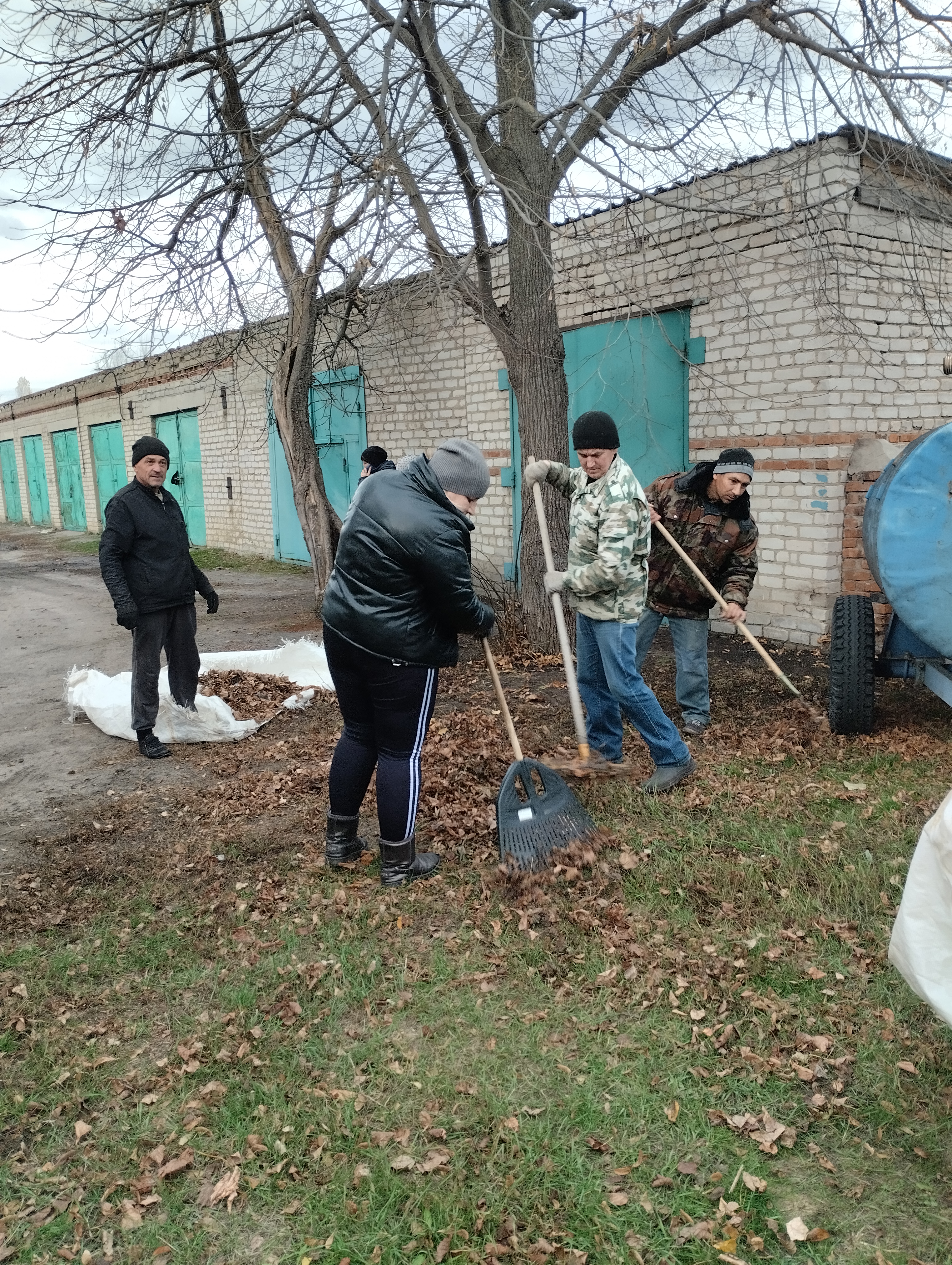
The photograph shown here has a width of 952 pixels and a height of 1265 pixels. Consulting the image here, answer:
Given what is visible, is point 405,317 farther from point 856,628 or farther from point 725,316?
point 856,628

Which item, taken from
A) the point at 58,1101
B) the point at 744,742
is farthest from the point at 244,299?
the point at 58,1101

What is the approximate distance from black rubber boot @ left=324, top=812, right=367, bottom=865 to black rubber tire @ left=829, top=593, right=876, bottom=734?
276 cm

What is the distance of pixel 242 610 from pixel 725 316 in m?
6.02

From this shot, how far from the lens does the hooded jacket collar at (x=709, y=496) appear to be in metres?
4.99

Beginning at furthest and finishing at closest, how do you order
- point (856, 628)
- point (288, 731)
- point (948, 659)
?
1. point (288, 731)
2. point (856, 628)
3. point (948, 659)

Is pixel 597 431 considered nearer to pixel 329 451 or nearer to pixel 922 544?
pixel 922 544

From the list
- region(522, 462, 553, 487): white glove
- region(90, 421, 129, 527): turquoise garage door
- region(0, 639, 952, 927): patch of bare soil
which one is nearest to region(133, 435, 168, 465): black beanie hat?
region(0, 639, 952, 927): patch of bare soil

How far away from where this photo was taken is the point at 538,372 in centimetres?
688

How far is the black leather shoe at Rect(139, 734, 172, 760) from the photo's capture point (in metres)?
5.50

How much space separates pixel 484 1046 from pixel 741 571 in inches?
124

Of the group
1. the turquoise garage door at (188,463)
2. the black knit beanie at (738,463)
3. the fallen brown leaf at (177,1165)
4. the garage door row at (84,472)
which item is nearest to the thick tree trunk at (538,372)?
the black knit beanie at (738,463)

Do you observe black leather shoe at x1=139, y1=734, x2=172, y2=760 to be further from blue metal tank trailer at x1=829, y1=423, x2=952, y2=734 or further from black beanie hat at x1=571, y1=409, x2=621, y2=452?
blue metal tank trailer at x1=829, y1=423, x2=952, y2=734

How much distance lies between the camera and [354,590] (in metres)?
3.45

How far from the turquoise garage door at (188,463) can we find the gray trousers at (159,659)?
1198 cm
